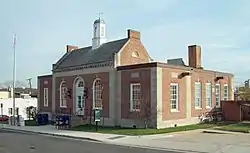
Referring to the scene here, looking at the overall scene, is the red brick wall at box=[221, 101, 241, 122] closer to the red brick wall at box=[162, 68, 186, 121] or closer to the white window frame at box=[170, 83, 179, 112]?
the red brick wall at box=[162, 68, 186, 121]

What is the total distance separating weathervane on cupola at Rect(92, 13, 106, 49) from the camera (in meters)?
42.9

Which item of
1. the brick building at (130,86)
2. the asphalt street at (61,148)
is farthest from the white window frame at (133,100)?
Result: the asphalt street at (61,148)

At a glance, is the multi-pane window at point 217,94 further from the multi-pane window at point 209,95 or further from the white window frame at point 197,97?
the white window frame at point 197,97

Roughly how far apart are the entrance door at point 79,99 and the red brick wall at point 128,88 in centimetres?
662

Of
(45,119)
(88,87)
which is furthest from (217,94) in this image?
(45,119)

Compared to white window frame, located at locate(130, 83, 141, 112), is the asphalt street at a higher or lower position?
lower

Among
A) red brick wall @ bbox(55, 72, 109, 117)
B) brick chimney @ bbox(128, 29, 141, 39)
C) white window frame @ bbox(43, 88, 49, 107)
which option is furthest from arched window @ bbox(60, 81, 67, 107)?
brick chimney @ bbox(128, 29, 141, 39)

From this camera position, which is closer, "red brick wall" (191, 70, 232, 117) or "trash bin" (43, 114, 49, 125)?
"red brick wall" (191, 70, 232, 117)

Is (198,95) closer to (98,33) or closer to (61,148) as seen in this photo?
(98,33)

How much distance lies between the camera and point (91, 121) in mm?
37062

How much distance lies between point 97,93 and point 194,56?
11.2 m

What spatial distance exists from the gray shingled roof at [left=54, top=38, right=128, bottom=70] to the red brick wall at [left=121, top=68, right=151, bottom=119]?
316cm

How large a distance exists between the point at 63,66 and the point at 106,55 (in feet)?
25.2

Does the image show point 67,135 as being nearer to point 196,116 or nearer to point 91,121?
point 91,121
